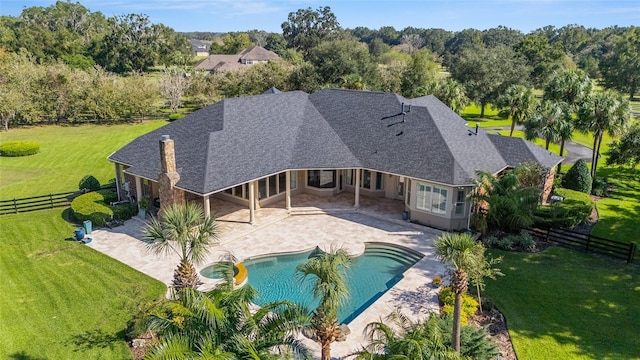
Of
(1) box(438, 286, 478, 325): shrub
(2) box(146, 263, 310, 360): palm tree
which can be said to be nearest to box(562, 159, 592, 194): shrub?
(1) box(438, 286, 478, 325): shrub

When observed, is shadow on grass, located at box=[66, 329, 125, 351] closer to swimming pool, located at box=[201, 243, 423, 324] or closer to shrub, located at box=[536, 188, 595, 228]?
swimming pool, located at box=[201, 243, 423, 324]

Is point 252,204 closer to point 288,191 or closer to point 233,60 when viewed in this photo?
point 288,191

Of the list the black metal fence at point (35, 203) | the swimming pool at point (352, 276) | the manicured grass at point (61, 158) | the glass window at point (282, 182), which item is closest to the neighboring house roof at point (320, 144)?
the glass window at point (282, 182)

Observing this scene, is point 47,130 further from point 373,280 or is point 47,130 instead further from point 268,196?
point 373,280

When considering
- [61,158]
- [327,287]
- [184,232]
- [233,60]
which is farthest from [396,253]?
[233,60]

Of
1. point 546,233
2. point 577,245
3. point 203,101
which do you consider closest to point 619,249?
point 577,245
